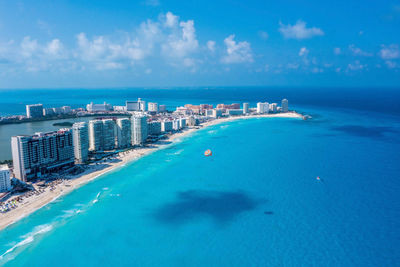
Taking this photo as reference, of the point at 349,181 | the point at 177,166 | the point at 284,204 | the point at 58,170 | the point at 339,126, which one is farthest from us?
the point at 339,126

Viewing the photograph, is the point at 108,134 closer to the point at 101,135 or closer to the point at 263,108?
the point at 101,135

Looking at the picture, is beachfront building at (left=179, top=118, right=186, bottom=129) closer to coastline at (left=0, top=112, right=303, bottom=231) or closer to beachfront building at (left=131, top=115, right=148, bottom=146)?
coastline at (left=0, top=112, right=303, bottom=231)

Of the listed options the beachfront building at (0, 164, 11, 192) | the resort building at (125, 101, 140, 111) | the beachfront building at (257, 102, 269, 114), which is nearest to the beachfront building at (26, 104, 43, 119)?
the resort building at (125, 101, 140, 111)

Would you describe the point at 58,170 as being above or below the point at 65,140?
below

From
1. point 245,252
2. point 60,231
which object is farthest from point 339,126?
point 60,231

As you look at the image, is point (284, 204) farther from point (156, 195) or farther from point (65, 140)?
point (65, 140)

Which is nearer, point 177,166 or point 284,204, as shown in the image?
point 284,204

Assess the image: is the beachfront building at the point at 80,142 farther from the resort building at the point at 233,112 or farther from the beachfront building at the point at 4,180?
the resort building at the point at 233,112
